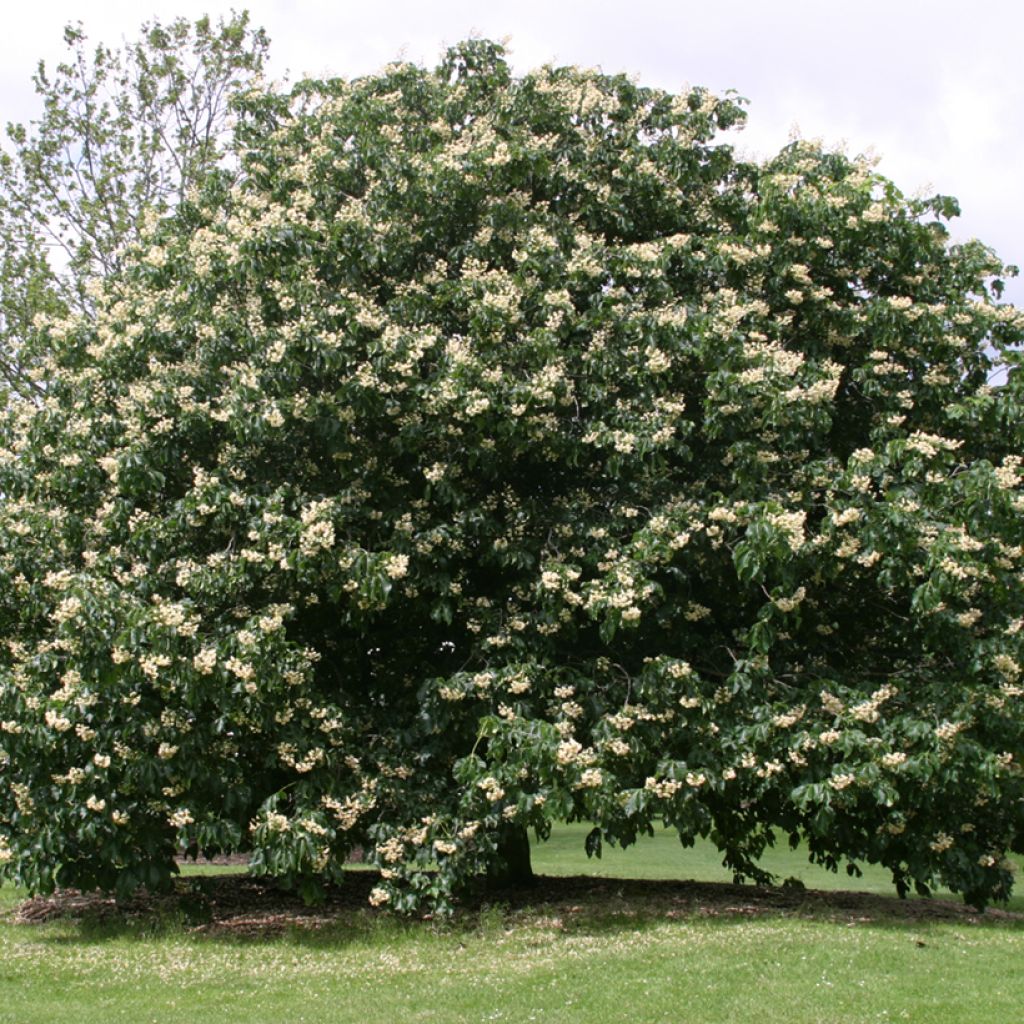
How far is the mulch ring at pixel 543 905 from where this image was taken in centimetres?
1086

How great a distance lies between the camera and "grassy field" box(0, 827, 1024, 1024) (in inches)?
286

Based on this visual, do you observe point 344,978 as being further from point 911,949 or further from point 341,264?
point 341,264

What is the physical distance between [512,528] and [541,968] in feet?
13.0

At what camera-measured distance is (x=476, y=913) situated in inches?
437

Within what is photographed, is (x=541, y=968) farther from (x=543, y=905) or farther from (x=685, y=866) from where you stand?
(x=685, y=866)

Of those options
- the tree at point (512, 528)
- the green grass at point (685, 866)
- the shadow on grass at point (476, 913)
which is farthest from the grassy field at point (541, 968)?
the green grass at point (685, 866)

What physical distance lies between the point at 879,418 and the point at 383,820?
5.91m

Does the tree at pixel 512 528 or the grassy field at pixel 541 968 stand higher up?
the tree at pixel 512 528

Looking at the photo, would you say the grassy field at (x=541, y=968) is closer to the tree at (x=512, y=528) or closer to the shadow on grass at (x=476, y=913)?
the shadow on grass at (x=476, y=913)

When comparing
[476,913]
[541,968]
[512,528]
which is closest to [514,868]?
[476,913]

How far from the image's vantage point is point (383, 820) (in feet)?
33.6

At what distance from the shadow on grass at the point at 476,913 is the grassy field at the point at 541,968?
5cm

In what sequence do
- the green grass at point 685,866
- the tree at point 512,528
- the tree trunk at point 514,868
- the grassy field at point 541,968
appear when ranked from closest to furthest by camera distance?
the grassy field at point 541,968, the tree at point 512,528, the tree trunk at point 514,868, the green grass at point 685,866

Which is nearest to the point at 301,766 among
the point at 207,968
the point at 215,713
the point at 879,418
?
the point at 215,713
